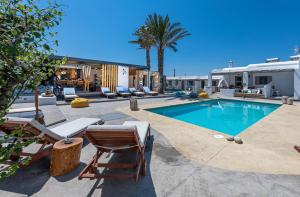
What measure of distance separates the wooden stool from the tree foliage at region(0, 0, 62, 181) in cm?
171

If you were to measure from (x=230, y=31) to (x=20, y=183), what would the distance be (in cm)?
3034

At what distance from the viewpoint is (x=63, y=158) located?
3115 millimetres

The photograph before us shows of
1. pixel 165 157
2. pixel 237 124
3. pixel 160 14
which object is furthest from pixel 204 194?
pixel 160 14

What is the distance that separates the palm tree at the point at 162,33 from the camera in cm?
1912

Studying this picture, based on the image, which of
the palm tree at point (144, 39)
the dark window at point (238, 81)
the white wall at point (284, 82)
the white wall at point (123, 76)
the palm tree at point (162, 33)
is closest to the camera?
the white wall at point (123, 76)

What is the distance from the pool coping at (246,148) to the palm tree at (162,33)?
15346mm

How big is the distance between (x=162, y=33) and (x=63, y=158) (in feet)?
61.6

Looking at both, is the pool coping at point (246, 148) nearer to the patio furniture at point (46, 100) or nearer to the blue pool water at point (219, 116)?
the blue pool water at point (219, 116)

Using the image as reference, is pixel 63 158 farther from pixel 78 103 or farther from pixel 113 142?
pixel 78 103

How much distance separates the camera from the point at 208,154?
13.3 feet

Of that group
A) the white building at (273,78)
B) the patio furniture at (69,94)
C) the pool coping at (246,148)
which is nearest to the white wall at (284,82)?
the white building at (273,78)

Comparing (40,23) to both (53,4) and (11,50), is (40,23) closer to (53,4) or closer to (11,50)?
(53,4)

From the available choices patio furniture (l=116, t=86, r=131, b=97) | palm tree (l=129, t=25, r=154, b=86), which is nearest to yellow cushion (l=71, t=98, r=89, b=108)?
patio furniture (l=116, t=86, r=131, b=97)

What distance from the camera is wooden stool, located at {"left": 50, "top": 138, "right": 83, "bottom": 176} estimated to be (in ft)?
10.1
